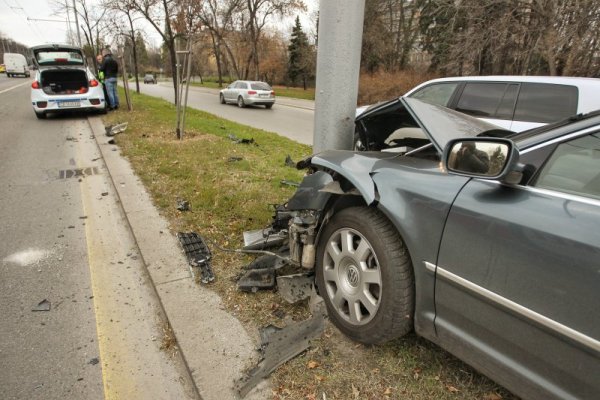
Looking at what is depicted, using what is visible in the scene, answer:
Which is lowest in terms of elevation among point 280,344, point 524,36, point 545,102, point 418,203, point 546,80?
point 280,344

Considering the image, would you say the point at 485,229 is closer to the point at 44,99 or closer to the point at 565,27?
the point at 44,99

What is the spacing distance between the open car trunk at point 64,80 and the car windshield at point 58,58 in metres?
0.23

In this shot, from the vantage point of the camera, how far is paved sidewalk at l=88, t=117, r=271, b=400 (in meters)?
2.22

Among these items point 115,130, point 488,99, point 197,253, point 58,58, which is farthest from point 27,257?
point 58,58

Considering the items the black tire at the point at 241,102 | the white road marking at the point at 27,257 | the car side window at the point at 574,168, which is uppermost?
the car side window at the point at 574,168

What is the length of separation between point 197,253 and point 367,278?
72.5 inches

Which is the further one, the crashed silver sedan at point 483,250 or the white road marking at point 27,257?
the white road marking at point 27,257

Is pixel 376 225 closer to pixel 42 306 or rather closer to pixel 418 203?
pixel 418 203

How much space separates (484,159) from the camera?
175 centimetres

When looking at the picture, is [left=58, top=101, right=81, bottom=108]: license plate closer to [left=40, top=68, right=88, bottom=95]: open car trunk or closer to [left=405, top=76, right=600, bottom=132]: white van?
[left=40, top=68, right=88, bottom=95]: open car trunk

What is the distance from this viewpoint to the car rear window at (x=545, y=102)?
5066 mm

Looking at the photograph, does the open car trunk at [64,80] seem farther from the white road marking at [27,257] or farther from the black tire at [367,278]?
the black tire at [367,278]

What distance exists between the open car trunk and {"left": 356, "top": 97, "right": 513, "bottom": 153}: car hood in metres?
11.4

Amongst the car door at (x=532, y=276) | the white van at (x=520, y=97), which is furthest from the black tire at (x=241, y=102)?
the car door at (x=532, y=276)
